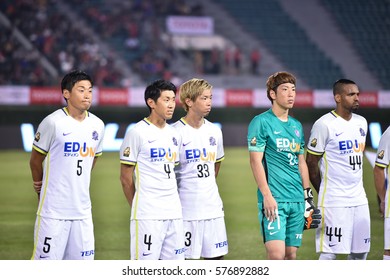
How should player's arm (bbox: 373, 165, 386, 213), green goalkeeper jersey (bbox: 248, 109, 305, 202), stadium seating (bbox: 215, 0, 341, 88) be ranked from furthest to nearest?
1. stadium seating (bbox: 215, 0, 341, 88)
2. player's arm (bbox: 373, 165, 386, 213)
3. green goalkeeper jersey (bbox: 248, 109, 305, 202)

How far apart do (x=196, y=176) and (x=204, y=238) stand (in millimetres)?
551

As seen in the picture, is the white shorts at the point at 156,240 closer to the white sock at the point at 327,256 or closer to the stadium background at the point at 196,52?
the white sock at the point at 327,256

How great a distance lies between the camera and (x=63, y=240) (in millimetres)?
6457

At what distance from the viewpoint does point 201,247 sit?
23.4ft

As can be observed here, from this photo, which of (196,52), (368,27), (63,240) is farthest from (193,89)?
(368,27)

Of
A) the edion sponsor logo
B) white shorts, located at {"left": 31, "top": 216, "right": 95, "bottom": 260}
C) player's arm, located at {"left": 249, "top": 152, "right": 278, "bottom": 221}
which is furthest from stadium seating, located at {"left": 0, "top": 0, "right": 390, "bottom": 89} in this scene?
player's arm, located at {"left": 249, "top": 152, "right": 278, "bottom": 221}

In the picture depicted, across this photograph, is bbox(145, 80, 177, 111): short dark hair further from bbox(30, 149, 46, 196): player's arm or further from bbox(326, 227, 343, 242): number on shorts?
bbox(326, 227, 343, 242): number on shorts

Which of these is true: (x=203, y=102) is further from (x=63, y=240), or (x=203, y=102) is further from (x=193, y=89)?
(x=63, y=240)

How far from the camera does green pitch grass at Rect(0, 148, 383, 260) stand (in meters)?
10.3

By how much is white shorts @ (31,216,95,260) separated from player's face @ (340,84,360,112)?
2.63m

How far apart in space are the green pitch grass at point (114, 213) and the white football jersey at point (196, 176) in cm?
277

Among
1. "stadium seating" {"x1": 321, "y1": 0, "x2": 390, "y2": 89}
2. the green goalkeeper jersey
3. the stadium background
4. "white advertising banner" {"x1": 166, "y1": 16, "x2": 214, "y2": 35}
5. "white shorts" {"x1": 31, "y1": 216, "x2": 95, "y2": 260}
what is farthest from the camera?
"stadium seating" {"x1": 321, "y1": 0, "x2": 390, "y2": 89}

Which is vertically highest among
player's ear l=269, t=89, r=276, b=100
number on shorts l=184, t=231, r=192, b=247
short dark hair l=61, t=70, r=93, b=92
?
short dark hair l=61, t=70, r=93, b=92
